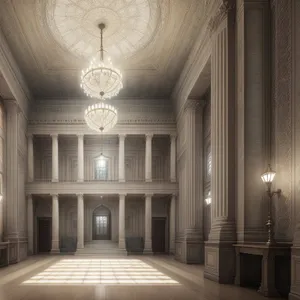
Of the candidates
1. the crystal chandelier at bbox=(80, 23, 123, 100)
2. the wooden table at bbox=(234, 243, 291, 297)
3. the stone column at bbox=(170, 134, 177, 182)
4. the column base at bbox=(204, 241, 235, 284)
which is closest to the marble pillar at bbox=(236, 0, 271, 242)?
the column base at bbox=(204, 241, 235, 284)

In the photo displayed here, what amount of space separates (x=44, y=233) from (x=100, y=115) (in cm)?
1192

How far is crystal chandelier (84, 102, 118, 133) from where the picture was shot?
17062mm

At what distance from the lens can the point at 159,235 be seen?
25.9 m

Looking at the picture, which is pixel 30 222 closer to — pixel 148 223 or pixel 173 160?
pixel 148 223

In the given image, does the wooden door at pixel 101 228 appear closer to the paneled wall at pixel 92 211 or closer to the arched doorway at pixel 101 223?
the arched doorway at pixel 101 223

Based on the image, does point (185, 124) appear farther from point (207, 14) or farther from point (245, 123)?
point (245, 123)

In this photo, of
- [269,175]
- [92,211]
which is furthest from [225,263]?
[92,211]

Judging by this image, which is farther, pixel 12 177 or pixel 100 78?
pixel 12 177

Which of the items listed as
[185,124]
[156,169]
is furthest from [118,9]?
[156,169]

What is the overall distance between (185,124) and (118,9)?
6600mm

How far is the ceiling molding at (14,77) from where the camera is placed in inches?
630

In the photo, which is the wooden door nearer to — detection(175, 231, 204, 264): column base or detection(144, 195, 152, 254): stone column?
detection(144, 195, 152, 254): stone column

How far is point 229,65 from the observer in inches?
427

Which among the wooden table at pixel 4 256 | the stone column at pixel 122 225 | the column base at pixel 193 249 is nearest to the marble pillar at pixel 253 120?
the column base at pixel 193 249
